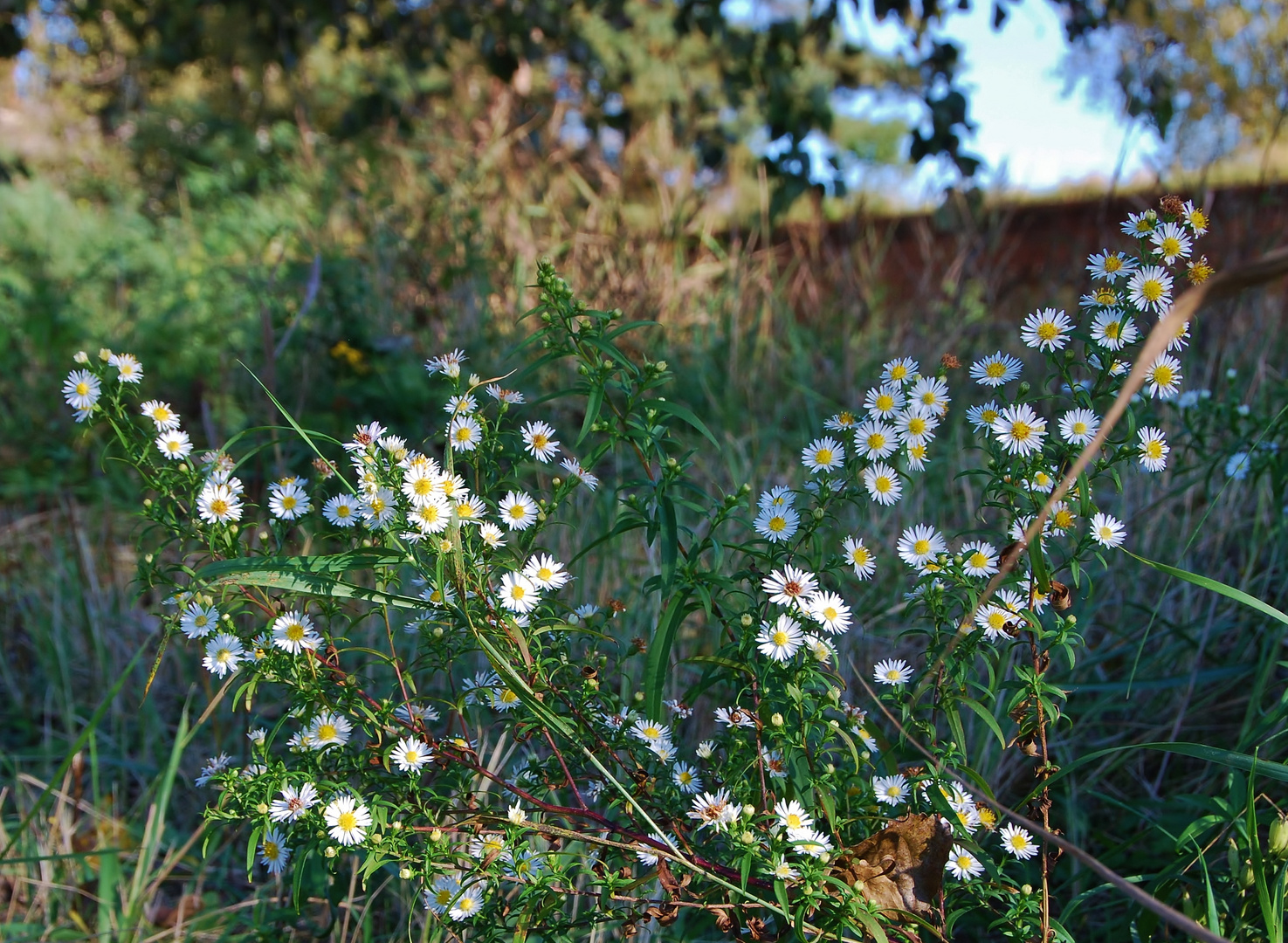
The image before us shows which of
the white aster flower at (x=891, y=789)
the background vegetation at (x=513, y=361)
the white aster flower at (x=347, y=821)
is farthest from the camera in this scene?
the background vegetation at (x=513, y=361)

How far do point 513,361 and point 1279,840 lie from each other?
8.20 ft

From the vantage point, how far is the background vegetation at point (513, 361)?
1632 millimetres

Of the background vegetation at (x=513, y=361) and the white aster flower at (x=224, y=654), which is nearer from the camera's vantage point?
the white aster flower at (x=224, y=654)

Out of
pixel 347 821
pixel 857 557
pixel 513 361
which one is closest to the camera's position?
pixel 347 821

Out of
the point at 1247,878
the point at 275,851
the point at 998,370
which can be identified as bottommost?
the point at 275,851

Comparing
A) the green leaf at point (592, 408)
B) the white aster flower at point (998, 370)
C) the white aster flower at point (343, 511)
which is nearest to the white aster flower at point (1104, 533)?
A: the white aster flower at point (998, 370)

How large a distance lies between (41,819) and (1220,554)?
2327 mm

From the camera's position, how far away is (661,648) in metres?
1.13

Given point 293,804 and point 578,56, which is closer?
point 293,804

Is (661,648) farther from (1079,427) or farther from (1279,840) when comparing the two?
(1279,840)

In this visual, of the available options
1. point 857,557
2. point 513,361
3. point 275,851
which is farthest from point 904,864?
point 513,361

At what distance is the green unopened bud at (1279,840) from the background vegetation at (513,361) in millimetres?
56

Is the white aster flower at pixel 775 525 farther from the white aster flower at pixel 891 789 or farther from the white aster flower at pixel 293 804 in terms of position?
the white aster flower at pixel 293 804

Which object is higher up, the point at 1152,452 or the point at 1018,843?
the point at 1152,452
